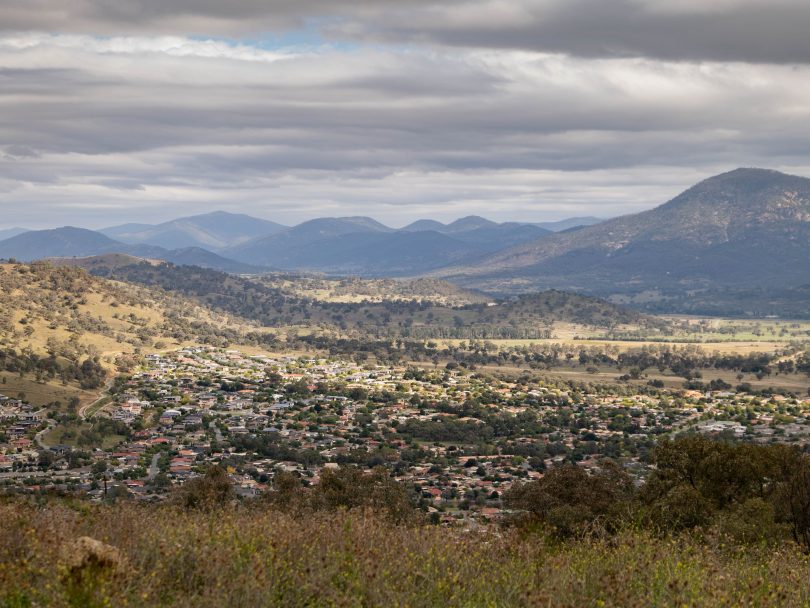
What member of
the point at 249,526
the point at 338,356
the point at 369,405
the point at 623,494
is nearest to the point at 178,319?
the point at 338,356

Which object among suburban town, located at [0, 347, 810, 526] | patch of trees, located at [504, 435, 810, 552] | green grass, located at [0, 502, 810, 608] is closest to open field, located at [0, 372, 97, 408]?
suburban town, located at [0, 347, 810, 526]

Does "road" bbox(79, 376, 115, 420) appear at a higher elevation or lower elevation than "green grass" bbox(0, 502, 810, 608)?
lower

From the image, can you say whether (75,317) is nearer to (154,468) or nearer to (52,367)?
(52,367)

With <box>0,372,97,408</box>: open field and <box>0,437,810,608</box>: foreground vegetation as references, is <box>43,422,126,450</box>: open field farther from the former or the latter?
<box>0,437,810,608</box>: foreground vegetation

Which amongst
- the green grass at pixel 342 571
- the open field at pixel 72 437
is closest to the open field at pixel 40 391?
the open field at pixel 72 437

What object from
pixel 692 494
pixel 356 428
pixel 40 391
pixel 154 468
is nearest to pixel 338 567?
pixel 692 494

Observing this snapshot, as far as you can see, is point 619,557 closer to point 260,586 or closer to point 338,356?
point 260,586
